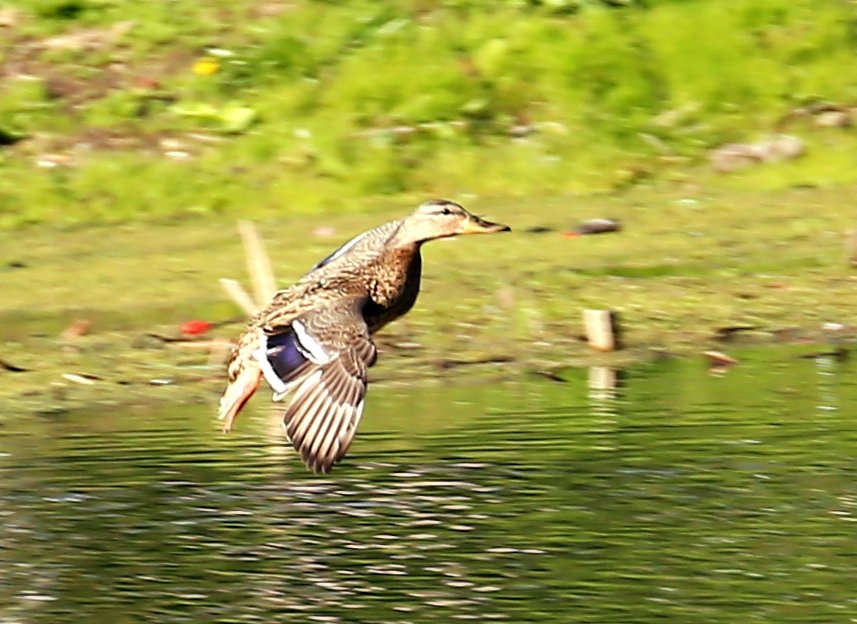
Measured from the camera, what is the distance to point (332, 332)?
7.19m

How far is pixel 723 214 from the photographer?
43.4ft

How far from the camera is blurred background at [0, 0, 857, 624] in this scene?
6660 mm

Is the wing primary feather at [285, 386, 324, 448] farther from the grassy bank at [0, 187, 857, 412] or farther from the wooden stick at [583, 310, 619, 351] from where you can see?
the wooden stick at [583, 310, 619, 351]

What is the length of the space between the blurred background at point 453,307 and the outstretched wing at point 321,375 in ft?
1.24

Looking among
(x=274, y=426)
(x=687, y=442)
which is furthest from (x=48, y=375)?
(x=687, y=442)

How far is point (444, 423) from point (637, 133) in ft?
19.7

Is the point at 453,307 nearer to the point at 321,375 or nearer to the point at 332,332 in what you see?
the point at 332,332

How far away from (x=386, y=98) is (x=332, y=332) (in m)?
8.07

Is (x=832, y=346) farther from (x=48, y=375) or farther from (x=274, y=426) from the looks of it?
(x=48, y=375)

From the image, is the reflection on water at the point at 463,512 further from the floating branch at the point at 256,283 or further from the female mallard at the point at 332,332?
the floating branch at the point at 256,283

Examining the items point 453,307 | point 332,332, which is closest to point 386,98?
point 453,307

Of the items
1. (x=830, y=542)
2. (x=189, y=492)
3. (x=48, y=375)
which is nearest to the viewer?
(x=830, y=542)

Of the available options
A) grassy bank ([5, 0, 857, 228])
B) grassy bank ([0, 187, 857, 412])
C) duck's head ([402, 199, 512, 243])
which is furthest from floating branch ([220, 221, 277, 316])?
grassy bank ([5, 0, 857, 228])

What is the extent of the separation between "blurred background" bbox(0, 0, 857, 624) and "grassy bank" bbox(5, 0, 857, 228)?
28mm
